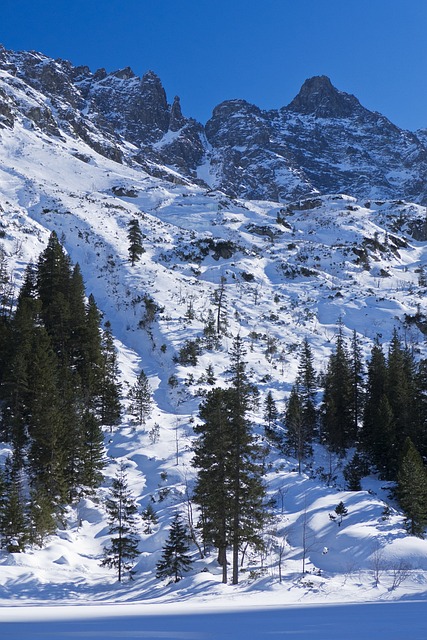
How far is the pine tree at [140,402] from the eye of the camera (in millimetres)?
41250

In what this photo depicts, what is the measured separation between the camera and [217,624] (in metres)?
4.27

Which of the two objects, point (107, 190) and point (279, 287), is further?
point (107, 190)

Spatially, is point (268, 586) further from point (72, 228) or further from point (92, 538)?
point (72, 228)

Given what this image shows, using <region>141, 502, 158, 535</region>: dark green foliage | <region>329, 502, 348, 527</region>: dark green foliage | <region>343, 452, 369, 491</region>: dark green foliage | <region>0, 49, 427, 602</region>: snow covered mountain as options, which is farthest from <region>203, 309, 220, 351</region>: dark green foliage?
<region>329, 502, 348, 527</region>: dark green foliage

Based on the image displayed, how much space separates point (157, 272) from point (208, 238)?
2241 centimetres

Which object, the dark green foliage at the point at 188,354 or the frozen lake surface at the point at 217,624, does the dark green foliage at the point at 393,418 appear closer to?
the dark green foliage at the point at 188,354

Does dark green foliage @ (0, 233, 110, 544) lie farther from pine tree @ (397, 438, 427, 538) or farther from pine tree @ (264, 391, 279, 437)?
pine tree @ (397, 438, 427, 538)

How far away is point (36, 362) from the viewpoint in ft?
107

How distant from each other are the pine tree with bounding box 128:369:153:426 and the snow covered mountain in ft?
3.76

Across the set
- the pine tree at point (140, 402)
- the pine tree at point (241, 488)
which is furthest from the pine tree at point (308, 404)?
the pine tree at point (241, 488)

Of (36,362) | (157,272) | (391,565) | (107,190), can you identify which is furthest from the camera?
(107,190)

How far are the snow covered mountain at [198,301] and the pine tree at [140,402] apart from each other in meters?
1.15

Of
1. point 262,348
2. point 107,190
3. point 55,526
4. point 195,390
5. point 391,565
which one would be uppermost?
point 107,190

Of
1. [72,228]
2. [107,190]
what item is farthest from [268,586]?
[107,190]
